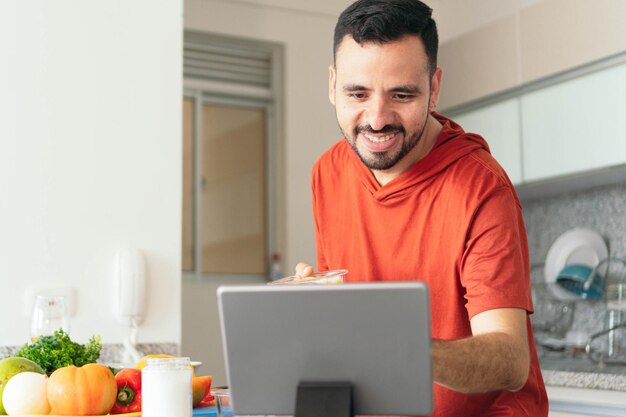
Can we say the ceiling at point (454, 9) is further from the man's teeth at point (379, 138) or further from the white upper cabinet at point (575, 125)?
the man's teeth at point (379, 138)

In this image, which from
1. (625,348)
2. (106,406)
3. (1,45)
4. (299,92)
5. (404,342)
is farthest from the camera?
(299,92)

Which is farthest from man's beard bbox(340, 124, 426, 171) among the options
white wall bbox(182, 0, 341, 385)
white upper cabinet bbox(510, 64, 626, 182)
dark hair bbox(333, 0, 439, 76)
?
white wall bbox(182, 0, 341, 385)

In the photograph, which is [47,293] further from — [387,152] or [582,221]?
[582,221]

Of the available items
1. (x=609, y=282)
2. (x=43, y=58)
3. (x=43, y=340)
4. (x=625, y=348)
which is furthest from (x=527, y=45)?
(x=43, y=340)

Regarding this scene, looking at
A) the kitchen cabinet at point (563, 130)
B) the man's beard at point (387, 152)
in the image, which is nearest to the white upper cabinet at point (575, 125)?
the kitchen cabinet at point (563, 130)

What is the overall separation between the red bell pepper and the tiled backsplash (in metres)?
2.60

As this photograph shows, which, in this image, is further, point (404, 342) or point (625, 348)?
point (625, 348)

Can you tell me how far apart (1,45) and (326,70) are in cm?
208

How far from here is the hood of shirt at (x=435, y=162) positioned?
159cm

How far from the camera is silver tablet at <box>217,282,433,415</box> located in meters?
0.97

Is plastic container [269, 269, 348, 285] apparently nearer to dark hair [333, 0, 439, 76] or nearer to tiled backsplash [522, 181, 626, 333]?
dark hair [333, 0, 439, 76]

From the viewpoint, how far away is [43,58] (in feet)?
8.49

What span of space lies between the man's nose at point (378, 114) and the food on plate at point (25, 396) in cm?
67

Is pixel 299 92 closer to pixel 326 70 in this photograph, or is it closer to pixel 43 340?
pixel 326 70
